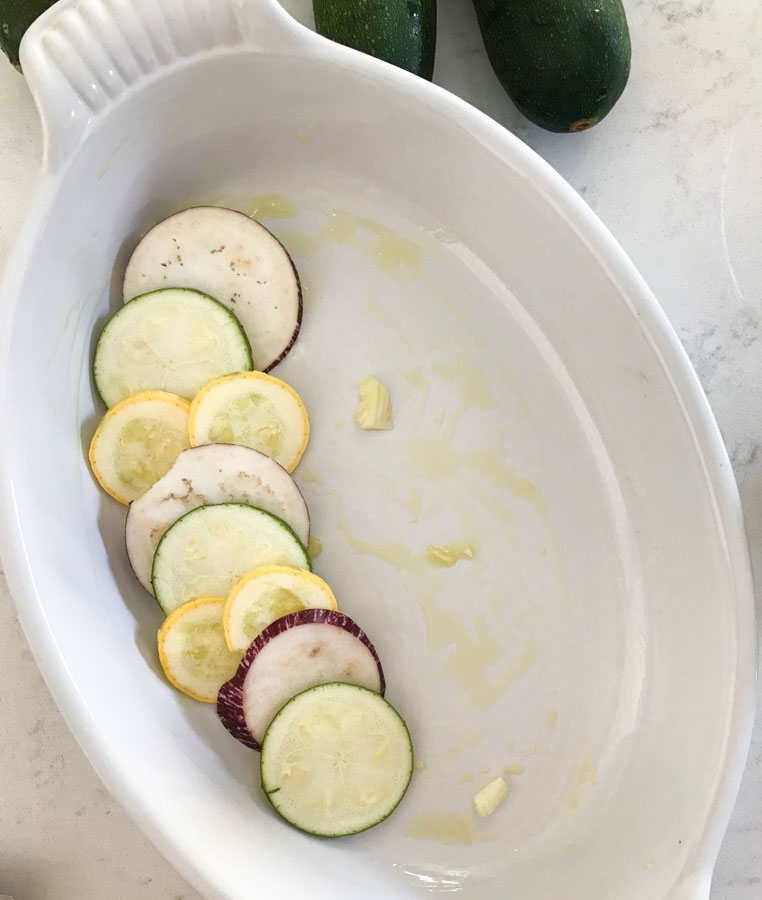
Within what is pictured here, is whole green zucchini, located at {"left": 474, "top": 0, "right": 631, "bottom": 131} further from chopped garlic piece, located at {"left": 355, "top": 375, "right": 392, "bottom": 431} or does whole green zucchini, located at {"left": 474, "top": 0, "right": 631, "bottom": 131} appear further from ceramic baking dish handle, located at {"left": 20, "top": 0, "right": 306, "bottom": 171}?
chopped garlic piece, located at {"left": 355, "top": 375, "right": 392, "bottom": 431}

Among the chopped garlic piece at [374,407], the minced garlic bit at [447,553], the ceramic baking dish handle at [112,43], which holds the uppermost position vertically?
the ceramic baking dish handle at [112,43]

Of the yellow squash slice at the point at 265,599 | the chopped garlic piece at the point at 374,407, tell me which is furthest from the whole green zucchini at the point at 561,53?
the yellow squash slice at the point at 265,599

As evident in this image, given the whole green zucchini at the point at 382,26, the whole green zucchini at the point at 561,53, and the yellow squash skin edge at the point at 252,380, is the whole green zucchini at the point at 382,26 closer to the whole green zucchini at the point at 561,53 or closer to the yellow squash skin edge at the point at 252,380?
the whole green zucchini at the point at 561,53

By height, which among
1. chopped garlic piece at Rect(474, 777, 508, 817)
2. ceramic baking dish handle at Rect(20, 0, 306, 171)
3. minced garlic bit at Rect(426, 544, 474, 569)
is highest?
ceramic baking dish handle at Rect(20, 0, 306, 171)

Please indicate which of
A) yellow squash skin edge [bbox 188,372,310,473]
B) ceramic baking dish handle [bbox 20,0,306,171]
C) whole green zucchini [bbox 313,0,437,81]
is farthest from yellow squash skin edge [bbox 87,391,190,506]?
whole green zucchini [bbox 313,0,437,81]

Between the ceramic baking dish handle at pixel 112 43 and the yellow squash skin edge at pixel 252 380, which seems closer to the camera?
the ceramic baking dish handle at pixel 112 43

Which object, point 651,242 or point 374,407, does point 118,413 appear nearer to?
point 374,407

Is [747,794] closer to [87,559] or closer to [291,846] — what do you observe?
[291,846]
